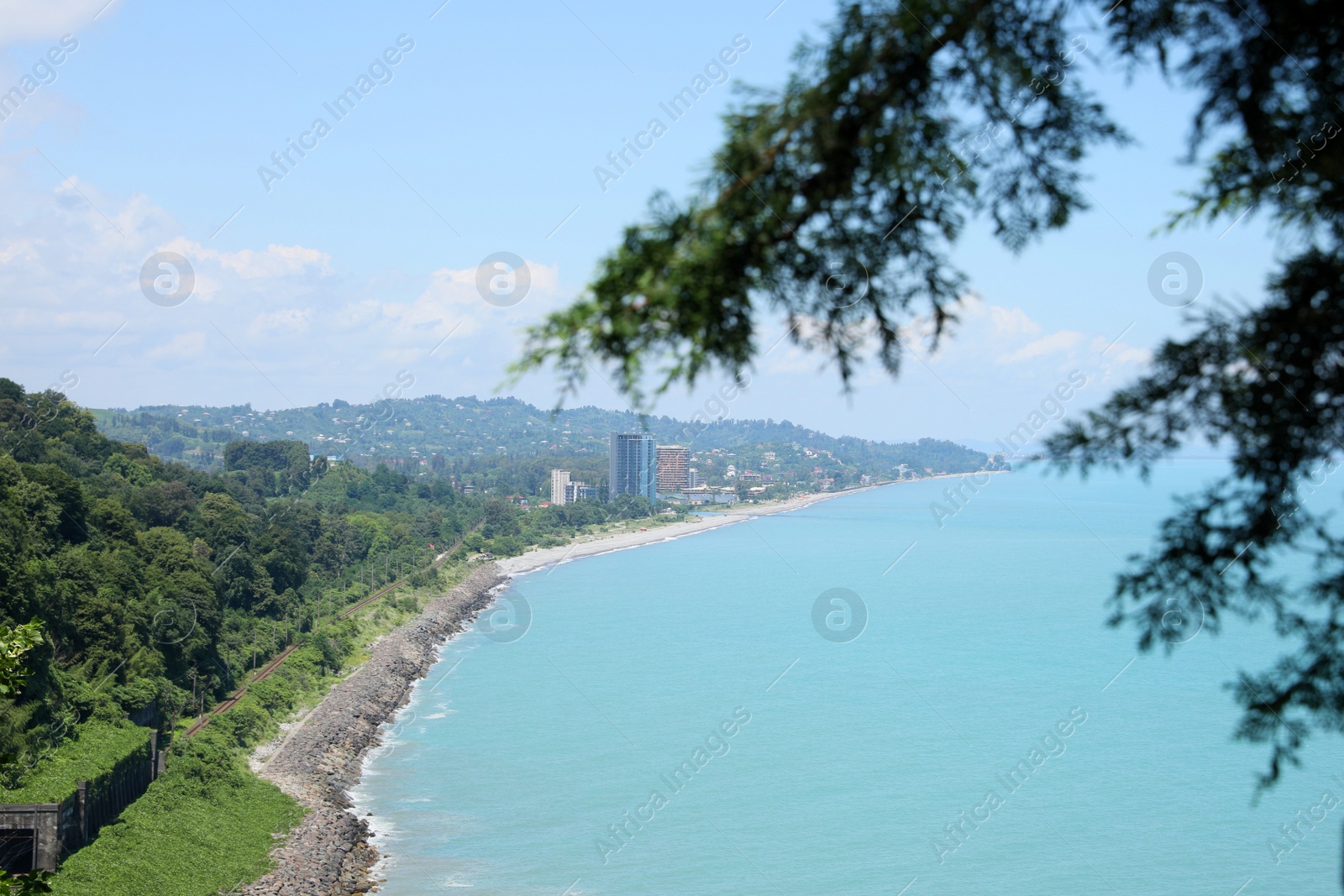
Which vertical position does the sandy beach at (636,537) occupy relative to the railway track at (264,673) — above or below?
above

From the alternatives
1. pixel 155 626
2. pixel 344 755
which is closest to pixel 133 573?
pixel 155 626

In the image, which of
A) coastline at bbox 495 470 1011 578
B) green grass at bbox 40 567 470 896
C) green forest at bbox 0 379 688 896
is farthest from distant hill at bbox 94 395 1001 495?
green grass at bbox 40 567 470 896

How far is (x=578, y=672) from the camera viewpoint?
111 ft

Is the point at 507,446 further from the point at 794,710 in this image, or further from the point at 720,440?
the point at 794,710

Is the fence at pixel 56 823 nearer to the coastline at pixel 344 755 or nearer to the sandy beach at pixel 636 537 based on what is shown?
the coastline at pixel 344 755

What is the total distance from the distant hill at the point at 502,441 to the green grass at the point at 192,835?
66671 mm

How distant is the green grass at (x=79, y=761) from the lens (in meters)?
14.2

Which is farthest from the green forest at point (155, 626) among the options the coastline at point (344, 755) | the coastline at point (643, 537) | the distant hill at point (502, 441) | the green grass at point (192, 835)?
the distant hill at point (502, 441)

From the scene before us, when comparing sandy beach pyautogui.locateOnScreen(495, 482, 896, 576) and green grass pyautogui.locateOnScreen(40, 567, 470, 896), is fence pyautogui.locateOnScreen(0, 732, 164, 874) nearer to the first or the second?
green grass pyautogui.locateOnScreen(40, 567, 470, 896)

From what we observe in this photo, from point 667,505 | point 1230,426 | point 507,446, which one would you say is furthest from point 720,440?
point 1230,426

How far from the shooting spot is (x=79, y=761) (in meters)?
15.7

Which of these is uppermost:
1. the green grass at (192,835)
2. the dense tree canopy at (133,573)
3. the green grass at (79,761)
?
the dense tree canopy at (133,573)

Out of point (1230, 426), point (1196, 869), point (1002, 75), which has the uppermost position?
point (1002, 75)

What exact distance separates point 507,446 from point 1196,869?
118648 mm
